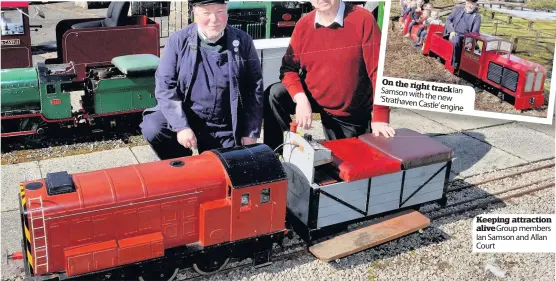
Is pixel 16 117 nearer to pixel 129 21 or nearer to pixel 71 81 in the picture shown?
pixel 71 81

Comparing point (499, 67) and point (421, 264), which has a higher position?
point (499, 67)

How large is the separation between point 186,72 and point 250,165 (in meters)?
1.41

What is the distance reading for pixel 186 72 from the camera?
23.7ft

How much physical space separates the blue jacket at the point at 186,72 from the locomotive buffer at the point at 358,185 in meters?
0.95

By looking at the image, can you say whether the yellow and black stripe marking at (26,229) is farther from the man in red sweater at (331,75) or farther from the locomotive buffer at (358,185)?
the man in red sweater at (331,75)

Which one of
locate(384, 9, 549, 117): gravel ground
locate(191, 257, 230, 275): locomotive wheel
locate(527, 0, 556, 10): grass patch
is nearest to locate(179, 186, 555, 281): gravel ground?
locate(191, 257, 230, 275): locomotive wheel

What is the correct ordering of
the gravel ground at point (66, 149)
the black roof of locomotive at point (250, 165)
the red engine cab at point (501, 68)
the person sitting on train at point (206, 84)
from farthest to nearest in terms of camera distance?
the gravel ground at point (66, 149) < the red engine cab at point (501, 68) < the person sitting on train at point (206, 84) < the black roof of locomotive at point (250, 165)

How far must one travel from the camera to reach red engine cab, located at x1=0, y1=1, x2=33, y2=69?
39.8ft

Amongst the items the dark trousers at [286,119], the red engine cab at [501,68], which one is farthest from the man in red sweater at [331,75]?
the red engine cab at [501,68]

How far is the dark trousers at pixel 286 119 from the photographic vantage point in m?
8.29

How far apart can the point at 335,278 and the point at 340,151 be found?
1765 millimetres

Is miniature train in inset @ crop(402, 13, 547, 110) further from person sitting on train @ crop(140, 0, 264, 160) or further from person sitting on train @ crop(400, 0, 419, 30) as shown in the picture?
person sitting on train @ crop(140, 0, 264, 160)

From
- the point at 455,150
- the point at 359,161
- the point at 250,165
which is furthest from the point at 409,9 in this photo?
the point at 455,150

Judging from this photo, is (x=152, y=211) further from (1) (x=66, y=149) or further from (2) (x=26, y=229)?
(1) (x=66, y=149)
